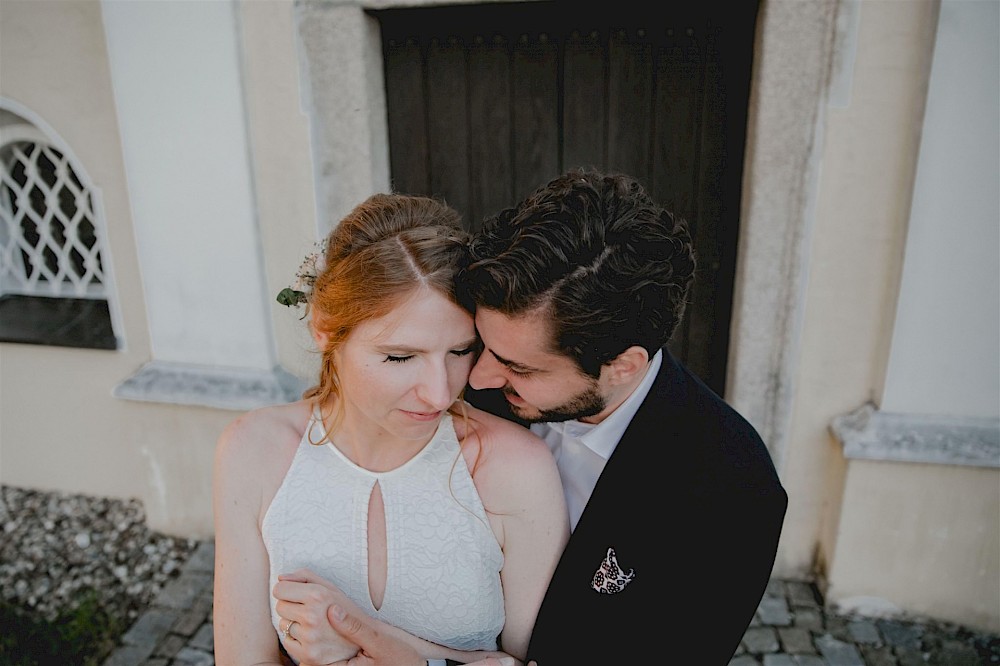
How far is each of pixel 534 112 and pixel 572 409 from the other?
2.05 meters

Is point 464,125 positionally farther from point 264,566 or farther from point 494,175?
point 264,566

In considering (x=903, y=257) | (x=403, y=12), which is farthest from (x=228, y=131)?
(x=903, y=257)

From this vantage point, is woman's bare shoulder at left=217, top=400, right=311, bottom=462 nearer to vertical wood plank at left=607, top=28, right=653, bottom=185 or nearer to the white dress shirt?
the white dress shirt

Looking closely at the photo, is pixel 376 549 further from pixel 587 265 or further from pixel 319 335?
pixel 587 265

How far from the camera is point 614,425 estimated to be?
188cm

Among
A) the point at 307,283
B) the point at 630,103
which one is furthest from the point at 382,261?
the point at 630,103

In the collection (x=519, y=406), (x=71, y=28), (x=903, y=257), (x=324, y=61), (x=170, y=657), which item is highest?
(x=71, y=28)

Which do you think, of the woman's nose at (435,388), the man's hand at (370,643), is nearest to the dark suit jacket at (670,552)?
the man's hand at (370,643)

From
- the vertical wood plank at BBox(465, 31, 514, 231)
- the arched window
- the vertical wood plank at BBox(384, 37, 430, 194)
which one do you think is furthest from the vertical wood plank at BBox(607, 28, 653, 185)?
the arched window

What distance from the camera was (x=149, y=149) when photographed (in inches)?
132

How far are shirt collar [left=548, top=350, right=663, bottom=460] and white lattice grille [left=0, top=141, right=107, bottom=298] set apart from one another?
3554 millimetres

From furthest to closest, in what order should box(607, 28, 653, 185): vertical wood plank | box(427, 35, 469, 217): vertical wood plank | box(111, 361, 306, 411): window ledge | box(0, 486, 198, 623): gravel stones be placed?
1. box(0, 486, 198, 623): gravel stones
2. box(111, 361, 306, 411): window ledge
3. box(427, 35, 469, 217): vertical wood plank
4. box(607, 28, 653, 185): vertical wood plank

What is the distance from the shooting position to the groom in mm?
1635

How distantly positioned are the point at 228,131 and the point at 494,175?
1.33 m
